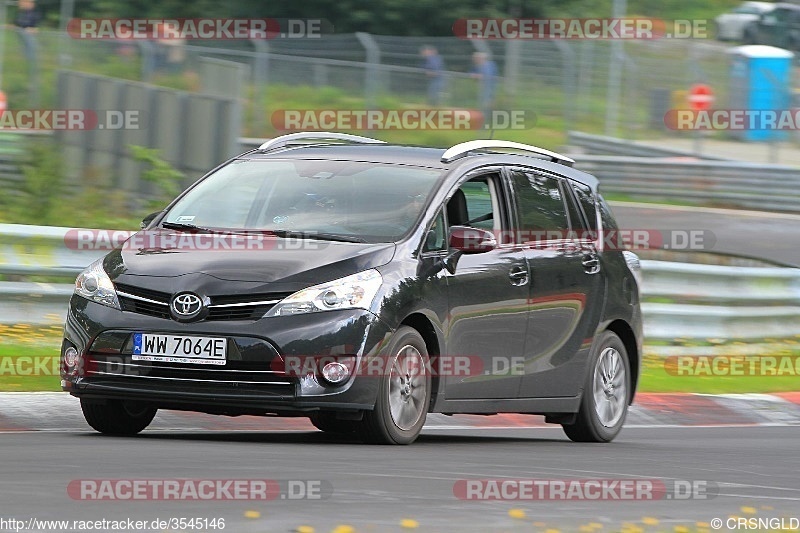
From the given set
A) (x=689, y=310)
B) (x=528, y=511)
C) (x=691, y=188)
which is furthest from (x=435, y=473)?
(x=691, y=188)

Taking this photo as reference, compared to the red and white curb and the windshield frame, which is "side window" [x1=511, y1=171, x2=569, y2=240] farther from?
the red and white curb

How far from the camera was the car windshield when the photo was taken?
9.70m

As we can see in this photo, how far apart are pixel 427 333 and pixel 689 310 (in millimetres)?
7358

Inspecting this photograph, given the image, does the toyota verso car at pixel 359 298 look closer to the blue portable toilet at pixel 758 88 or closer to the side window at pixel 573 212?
the side window at pixel 573 212

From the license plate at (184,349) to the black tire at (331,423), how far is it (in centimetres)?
62

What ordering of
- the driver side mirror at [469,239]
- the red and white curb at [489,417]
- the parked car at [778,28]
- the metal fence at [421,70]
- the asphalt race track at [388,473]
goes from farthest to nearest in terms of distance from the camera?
the parked car at [778,28] → the metal fence at [421,70] → the red and white curb at [489,417] → the driver side mirror at [469,239] → the asphalt race track at [388,473]

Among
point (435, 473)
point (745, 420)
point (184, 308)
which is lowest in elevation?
point (745, 420)

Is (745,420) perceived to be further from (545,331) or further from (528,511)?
(528,511)

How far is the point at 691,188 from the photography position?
28.5m

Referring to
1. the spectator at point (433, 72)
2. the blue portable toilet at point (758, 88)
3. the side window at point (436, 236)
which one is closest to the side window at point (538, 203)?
the side window at point (436, 236)

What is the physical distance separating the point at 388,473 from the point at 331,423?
1579 mm

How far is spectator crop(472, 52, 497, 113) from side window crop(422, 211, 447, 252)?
1702cm

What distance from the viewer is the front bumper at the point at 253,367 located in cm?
886

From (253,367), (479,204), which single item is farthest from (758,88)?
(253,367)
